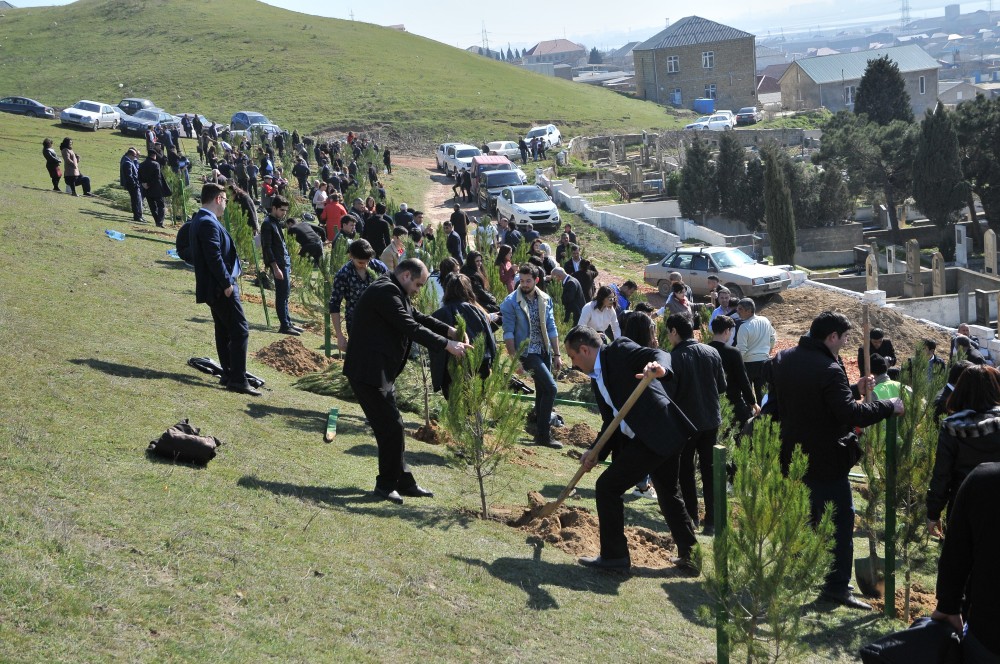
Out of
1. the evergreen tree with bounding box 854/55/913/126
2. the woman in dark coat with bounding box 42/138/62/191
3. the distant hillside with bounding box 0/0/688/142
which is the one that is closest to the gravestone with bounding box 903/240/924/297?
the woman in dark coat with bounding box 42/138/62/191

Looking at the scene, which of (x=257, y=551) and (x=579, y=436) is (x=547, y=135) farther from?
(x=257, y=551)

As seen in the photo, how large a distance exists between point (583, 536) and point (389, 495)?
1.38 m

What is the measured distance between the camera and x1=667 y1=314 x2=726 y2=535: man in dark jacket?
741 centimetres

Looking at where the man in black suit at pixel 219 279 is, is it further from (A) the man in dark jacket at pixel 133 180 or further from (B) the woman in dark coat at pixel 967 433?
(A) the man in dark jacket at pixel 133 180

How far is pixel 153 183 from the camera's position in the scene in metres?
20.6

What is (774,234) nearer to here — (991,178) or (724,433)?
(991,178)

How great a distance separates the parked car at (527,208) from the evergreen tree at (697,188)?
10747 millimetres

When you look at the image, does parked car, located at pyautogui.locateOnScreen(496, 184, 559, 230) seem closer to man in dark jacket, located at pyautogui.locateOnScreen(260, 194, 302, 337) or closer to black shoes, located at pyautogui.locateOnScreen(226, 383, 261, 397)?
man in dark jacket, located at pyautogui.locateOnScreen(260, 194, 302, 337)

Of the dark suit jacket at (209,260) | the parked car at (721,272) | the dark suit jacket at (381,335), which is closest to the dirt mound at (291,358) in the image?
the dark suit jacket at (209,260)

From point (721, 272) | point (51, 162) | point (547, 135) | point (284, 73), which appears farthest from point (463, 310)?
point (284, 73)

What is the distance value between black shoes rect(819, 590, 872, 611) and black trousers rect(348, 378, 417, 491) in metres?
2.98

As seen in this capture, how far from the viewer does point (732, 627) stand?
5340 mm

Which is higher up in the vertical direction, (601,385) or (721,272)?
(601,385)

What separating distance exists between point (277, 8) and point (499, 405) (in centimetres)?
9864
